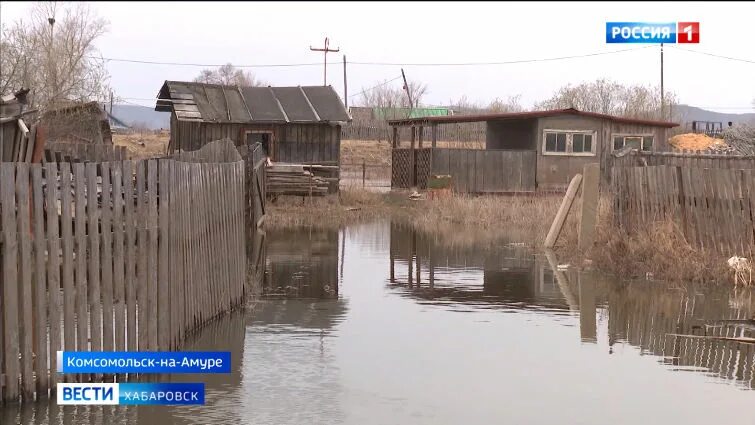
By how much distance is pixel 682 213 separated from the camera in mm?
13203

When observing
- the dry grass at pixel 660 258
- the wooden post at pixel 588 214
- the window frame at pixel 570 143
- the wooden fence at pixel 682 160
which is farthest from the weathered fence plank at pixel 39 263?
the window frame at pixel 570 143

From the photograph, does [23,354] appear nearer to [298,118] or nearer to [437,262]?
[437,262]

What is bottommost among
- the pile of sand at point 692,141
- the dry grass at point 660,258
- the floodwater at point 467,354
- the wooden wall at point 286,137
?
the floodwater at point 467,354

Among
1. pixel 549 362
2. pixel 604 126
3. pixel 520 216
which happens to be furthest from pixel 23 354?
pixel 604 126

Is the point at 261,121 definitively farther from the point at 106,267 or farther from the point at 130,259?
the point at 106,267

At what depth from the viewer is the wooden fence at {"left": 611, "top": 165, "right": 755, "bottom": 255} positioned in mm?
12820

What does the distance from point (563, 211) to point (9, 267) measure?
40.0 ft

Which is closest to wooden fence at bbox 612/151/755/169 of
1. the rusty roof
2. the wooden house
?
the wooden house

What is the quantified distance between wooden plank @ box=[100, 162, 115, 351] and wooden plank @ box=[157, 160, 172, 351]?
67 cm

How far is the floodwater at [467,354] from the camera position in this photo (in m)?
6.46

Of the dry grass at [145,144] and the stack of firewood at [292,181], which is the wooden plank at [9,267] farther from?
the dry grass at [145,144]

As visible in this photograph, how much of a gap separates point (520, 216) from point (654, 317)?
463 inches
